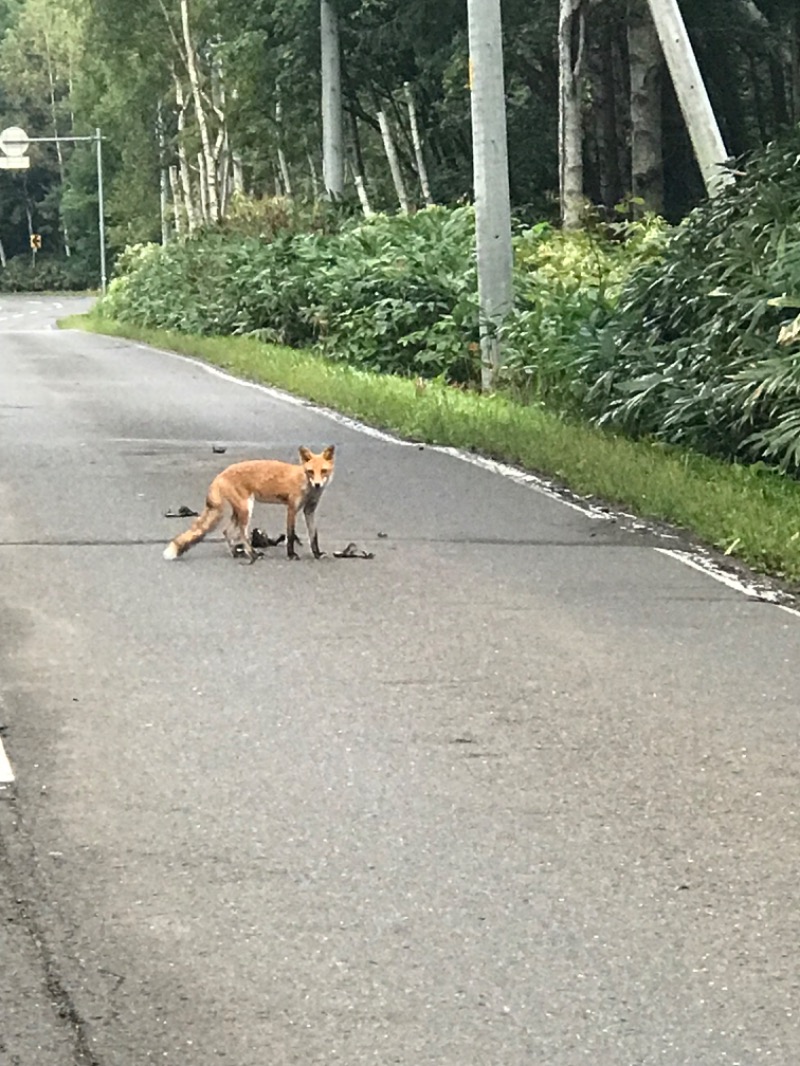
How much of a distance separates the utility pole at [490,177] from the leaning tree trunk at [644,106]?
14.2 m

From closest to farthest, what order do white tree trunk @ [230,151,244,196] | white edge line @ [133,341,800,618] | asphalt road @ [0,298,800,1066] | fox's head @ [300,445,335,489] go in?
asphalt road @ [0,298,800,1066] < fox's head @ [300,445,335,489] < white edge line @ [133,341,800,618] < white tree trunk @ [230,151,244,196]

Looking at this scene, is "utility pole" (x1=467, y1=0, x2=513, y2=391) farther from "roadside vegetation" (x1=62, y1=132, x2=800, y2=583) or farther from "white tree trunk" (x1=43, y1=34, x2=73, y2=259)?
"white tree trunk" (x1=43, y1=34, x2=73, y2=259)

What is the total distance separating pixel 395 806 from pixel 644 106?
99.6ft

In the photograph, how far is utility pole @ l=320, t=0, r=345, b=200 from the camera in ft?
123

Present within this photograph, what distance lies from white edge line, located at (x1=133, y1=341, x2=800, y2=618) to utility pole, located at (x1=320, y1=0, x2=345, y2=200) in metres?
15.6

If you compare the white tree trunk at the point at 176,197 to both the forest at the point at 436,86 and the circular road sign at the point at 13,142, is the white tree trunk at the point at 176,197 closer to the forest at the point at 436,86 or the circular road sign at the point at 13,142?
the circular road sign at the point at 13,142

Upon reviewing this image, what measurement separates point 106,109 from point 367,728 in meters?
71.6

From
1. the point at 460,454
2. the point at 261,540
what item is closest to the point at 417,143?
the point at 460,454

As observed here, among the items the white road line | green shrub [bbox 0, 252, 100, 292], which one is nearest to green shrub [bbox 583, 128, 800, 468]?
the white road line

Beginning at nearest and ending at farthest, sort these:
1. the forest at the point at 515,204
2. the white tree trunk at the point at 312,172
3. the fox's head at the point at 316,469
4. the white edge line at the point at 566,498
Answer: the fox's head at the point at 316,469 < the white edge line at the point at 566,498 < the forest at the point at 515,204 < the white tree trunk at the point at 312,172

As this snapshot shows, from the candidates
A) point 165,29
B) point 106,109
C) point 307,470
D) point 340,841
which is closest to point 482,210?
point 307,470

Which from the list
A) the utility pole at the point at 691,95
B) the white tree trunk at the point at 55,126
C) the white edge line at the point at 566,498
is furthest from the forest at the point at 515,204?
the white tree trunk at the point at 55,126

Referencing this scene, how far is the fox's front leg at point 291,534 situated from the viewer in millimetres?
10477

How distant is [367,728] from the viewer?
7.34 metres
